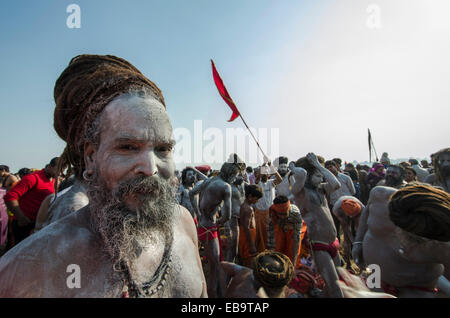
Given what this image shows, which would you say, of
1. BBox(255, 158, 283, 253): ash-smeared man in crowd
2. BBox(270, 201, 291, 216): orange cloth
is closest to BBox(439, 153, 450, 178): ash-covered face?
BBox(270, 201, 291, 216): orange cloth

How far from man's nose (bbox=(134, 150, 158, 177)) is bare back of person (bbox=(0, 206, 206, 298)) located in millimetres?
445

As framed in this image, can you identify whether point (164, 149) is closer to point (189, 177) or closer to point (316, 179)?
point (316, 179)

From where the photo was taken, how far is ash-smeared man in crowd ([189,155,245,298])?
5105 mm

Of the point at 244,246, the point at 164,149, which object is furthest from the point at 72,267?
the point at 244,246

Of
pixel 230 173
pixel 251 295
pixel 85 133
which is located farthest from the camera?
pixel 230 173

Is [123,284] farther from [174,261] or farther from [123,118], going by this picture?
[123,118]

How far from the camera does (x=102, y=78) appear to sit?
1408 mm

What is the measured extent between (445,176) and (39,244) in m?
6.06

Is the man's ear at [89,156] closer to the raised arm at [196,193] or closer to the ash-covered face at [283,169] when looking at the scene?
the raised arm at [196,193]

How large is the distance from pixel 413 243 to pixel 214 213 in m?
3.91

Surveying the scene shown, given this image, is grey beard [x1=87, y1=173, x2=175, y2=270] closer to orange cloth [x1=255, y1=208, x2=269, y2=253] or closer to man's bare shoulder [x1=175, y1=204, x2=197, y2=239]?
man's bare shoulder [x1=175, y1=204, x2=197, y2=239]

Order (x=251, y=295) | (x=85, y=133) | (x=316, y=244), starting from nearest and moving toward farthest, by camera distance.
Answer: (x=251, y=295) → (x=85, y=133) → (x=316, y=244)

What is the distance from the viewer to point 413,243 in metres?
2.21
